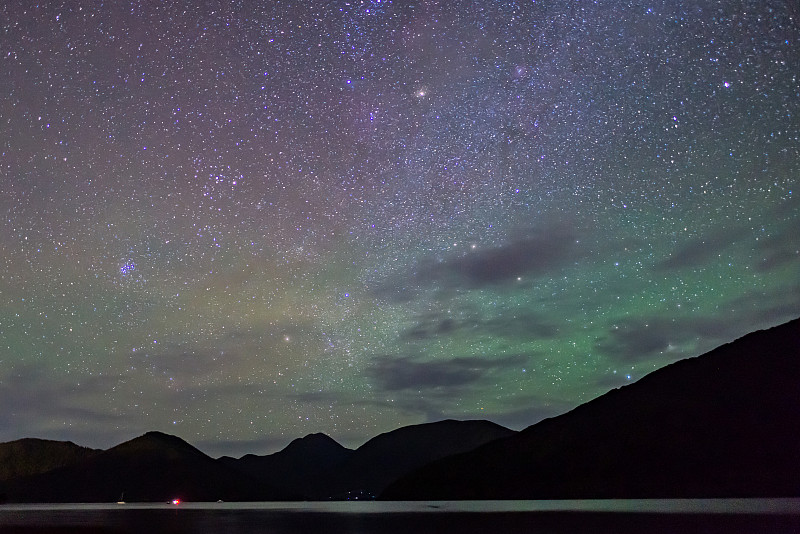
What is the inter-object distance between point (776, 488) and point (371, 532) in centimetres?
19036

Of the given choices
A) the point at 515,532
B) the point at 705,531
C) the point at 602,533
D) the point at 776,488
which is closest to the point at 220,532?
the point at 515,532

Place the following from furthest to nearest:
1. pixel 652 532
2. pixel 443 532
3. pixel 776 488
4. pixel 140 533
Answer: pixel 776 488, pixel 140 533, pixel 443 532, pixel 652 532

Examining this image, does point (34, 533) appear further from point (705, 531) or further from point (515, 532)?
point (705, 531)

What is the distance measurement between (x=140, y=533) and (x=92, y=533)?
878cm

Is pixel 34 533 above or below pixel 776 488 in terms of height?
above

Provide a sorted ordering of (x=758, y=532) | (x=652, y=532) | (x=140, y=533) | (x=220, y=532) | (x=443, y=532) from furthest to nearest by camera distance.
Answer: (x=220, y=532) → (x=140, y=533) → (x=443, y=532) → (x=652, y=532) → (x=758, y=532)

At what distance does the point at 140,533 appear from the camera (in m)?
52.2

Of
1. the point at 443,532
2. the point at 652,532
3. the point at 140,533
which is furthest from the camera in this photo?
the point at 140,533

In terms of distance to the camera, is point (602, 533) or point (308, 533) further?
point (308, 533)

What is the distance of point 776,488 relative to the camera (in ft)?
646

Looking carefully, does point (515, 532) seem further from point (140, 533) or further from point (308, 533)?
point (140, 533)

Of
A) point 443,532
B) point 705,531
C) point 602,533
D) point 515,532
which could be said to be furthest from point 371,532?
point 705,531

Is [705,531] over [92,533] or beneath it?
beneath

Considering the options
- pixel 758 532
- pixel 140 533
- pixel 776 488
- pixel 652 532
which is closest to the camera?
pixel 758 532
